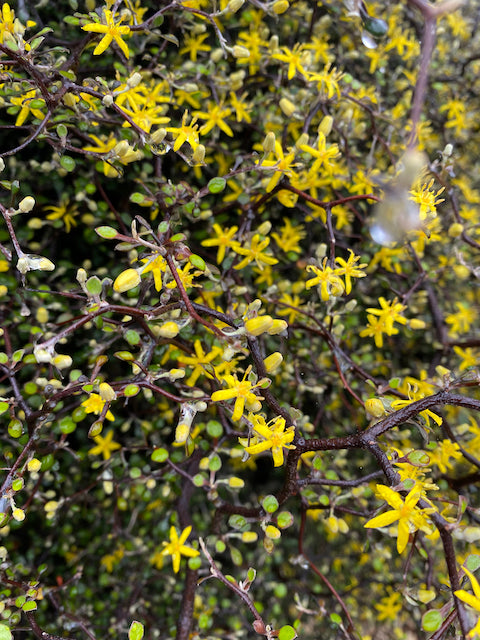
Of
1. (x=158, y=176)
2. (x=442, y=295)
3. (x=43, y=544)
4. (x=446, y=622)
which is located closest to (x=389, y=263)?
(x=442, y=295)

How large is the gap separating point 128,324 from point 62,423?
152 millimetres

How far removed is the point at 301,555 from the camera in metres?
0.73

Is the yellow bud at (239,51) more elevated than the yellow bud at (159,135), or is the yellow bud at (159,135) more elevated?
the yellow bud at (239,51)

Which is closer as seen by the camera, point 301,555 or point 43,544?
point 301,555

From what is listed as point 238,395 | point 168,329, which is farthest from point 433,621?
point 168,329

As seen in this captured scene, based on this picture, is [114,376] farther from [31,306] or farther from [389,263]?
[389,263]

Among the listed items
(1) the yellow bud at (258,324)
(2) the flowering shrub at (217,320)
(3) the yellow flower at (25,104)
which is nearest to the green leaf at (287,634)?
(2) the flowering shrub at (217,320)

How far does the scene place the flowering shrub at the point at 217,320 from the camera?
581 millimetres

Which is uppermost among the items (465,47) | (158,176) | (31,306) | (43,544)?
(465,47)

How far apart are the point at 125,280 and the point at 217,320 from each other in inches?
7.1

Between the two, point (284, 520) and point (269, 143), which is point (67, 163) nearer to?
point (269, 143)

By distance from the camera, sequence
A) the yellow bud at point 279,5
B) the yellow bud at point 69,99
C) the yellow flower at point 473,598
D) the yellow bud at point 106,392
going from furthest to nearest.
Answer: the yellow bud at point 279,5, the yellow bud at point 69,99, the yellow bud at point 106,392, the yellow flower at point 473,598

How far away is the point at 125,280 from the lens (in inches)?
20.9

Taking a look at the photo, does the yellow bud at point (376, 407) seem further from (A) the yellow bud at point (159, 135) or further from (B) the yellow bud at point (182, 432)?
(A) the yellow bud at point (159, 135)
